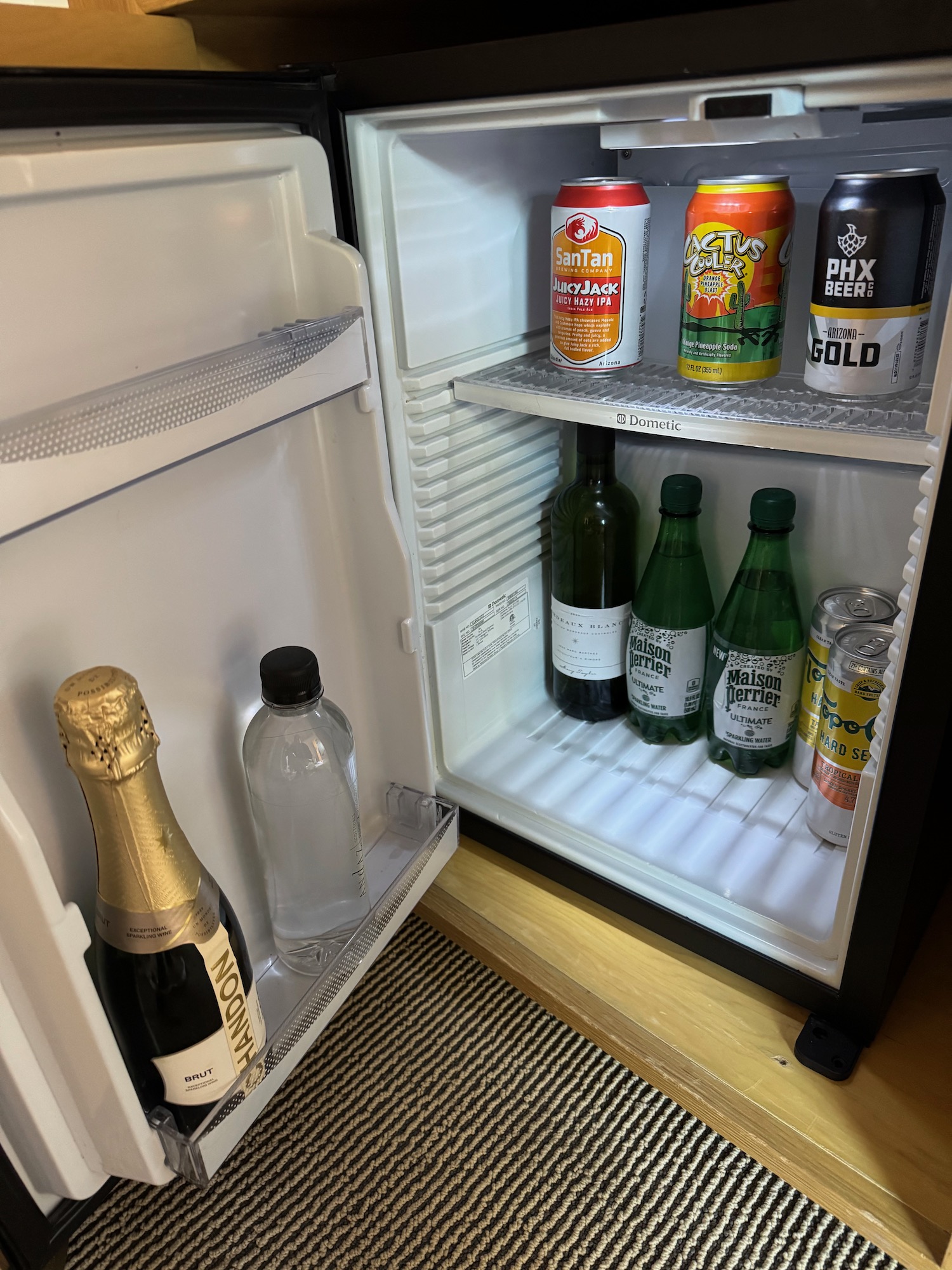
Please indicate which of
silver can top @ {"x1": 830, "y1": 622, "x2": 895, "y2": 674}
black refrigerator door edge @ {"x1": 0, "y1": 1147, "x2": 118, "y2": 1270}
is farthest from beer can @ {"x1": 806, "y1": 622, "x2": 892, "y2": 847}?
black refrigerator door edge @ {"x1": 0, "y1": 1147, "x2": 118, "y2": 1270}

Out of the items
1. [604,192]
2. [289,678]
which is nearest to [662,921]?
[289,678]

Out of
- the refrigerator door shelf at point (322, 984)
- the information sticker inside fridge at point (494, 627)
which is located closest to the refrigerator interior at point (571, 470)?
the information sticker inside fridge at point (494, 627)

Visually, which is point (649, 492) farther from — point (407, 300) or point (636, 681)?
point (407, 300)

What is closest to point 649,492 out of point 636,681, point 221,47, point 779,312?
point 636,681

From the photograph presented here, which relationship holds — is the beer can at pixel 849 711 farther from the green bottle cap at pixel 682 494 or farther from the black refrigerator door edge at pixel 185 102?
the black refrigerator door edge at pixel 185 102

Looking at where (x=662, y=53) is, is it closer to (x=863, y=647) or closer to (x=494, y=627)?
(x=863, y=647)

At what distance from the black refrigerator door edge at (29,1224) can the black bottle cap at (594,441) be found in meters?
0.84

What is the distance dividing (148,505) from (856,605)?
2.29 ft

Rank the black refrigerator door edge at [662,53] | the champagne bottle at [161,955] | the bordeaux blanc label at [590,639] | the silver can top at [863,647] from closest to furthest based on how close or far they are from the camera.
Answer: the black refrigerator door edge at [662,53] < the champagne bottle at [161,955] < the silver can top at [863,647] < the bordeaux blanc label at [590,639]

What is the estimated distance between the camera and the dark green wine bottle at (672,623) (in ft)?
3.40

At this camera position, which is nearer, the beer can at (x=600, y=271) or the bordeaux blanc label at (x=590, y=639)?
the beer can at (x=600, y=271)

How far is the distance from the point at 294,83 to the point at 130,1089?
766mm

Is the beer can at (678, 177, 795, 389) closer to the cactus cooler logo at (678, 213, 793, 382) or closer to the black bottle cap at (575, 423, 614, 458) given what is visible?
the cactus cooler logo at (678, 213, 793, 382)

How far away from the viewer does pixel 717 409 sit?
76cm
